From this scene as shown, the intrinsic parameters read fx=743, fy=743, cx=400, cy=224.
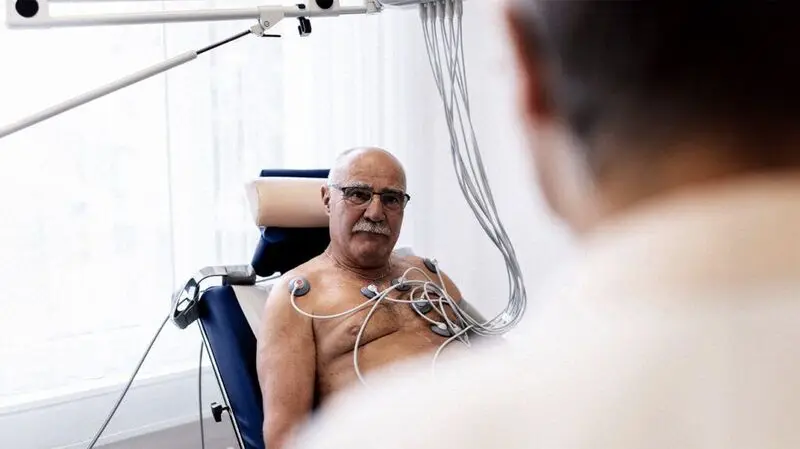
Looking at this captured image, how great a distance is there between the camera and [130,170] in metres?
2.26

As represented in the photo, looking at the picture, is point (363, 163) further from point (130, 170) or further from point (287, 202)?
point (130, 170)

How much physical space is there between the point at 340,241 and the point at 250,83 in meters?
0.85

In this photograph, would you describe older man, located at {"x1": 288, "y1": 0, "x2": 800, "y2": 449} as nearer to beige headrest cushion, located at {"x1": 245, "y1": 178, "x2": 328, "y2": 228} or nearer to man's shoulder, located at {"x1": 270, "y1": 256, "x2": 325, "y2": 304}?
man's shoulder, located at {"x1": 270, "y1": 256, "x2": 325, "y2": 304}

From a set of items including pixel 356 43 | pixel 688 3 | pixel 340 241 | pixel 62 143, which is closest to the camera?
pixel 688 3

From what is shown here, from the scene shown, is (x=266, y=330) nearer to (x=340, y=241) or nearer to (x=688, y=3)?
(x=340, y=241)

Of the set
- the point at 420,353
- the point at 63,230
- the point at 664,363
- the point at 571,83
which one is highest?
the point at 571,83

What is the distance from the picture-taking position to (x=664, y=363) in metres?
0.33

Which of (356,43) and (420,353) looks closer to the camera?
(420,353)

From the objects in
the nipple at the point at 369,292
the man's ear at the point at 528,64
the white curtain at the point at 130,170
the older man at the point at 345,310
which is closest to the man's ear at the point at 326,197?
the older man at the point at 345,310

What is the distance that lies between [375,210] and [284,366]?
43 cm

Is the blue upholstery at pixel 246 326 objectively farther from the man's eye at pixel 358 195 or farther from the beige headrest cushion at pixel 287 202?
the man's eye at pixel 358 195

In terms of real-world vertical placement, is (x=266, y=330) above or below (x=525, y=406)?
below

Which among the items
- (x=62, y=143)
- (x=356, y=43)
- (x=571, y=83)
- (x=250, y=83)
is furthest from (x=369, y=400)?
(x=356, y=43)

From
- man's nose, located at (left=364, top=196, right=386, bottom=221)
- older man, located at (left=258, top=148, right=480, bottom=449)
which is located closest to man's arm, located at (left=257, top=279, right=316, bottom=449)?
older man, located at (left=258, top=148, right=480, bottom=449)
